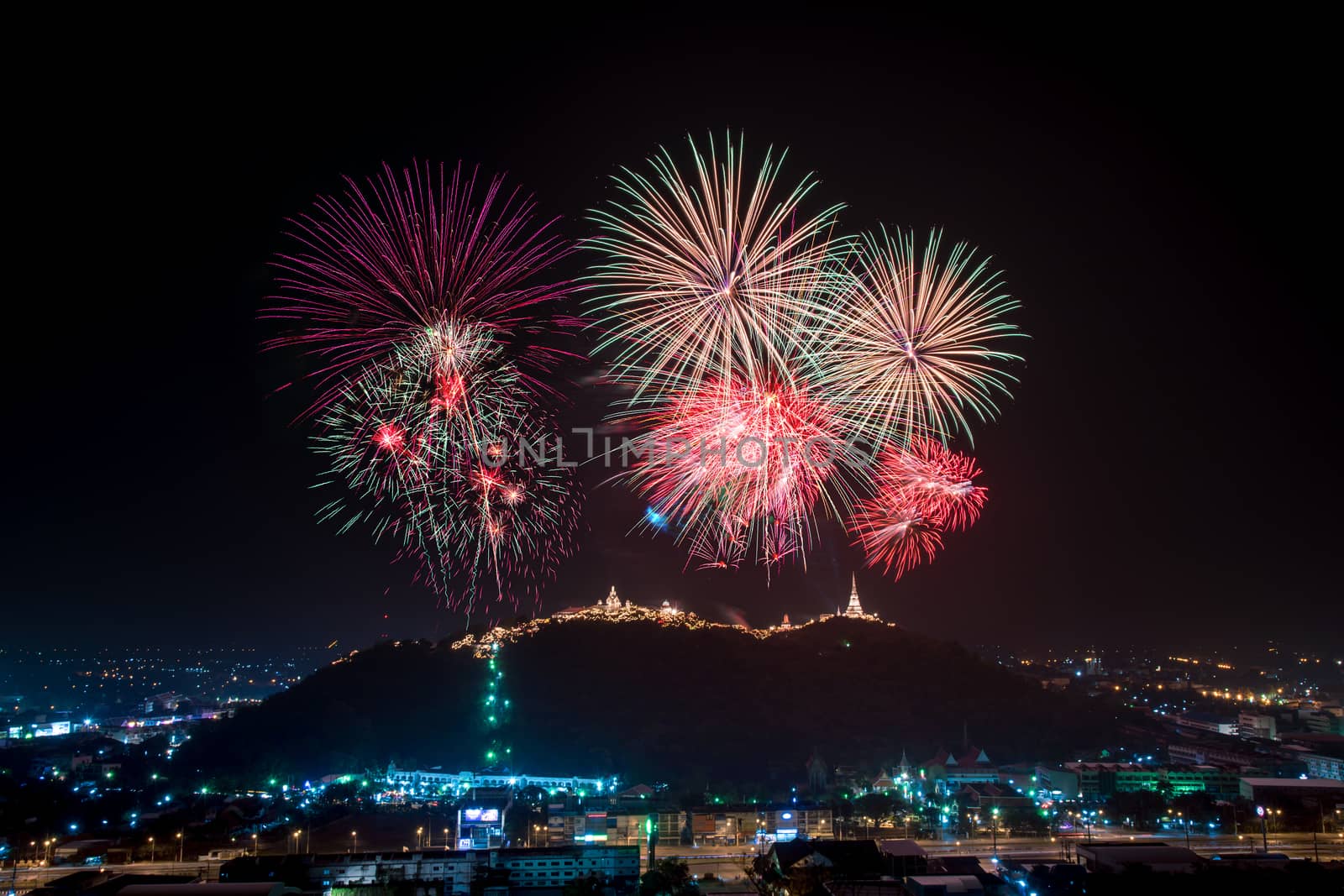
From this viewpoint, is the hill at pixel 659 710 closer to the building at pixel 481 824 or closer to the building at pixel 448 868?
the building at pixel 481 824

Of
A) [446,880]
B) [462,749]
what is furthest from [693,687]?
[446,880]

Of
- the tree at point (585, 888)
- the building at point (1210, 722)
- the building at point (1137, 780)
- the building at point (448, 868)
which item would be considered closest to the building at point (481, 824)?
the building at point (448, 868)

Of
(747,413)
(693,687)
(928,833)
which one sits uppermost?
(747,413)

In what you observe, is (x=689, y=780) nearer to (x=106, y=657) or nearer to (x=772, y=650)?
(x=772, y=650)

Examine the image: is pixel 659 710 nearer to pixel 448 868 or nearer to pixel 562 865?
pixel 562 865

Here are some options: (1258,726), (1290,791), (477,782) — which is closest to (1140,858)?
(1290,791)

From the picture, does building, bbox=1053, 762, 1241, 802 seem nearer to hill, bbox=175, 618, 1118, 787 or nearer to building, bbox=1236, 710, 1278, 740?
hill, bbox=175, 618, 1118, 787

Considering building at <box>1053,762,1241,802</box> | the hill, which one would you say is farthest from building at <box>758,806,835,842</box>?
building at <box>1053,762,1241,802</box>

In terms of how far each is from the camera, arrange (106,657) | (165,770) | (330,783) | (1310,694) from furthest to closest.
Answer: (106,657), (1310,694), (165,770), (330,783)

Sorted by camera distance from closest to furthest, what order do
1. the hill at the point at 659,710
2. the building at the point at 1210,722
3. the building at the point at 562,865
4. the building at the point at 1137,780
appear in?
the building at the point at 562,865 → the building at the point at 1137,780 → the hill at the point at 659,710 → the building at the point at 1210,722
